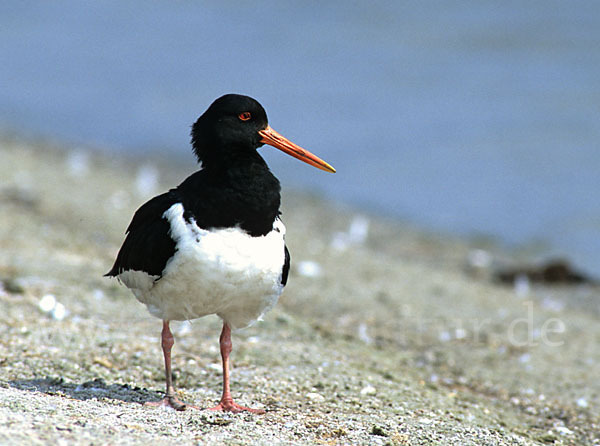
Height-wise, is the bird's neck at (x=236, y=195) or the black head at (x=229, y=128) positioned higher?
the black head at (x=229, y=128)

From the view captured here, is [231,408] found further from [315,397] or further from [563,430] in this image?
[563,430]

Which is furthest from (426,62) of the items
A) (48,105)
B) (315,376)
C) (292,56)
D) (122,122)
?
(315,376)

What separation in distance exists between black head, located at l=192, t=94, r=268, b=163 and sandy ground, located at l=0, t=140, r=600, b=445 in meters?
1.56

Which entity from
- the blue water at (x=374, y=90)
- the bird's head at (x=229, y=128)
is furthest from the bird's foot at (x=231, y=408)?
the blue water at (x=374, y=90)

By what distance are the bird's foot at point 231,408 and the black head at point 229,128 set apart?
1.46 m

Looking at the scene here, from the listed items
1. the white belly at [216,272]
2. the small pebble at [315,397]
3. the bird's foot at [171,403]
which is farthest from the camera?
the small pebble at [315,397]

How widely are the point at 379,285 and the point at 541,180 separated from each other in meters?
8.24

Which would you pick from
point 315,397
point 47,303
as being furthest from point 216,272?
point 47,303

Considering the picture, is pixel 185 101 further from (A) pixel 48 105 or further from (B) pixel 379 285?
(B) pixel 379 285

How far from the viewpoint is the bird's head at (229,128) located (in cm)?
502

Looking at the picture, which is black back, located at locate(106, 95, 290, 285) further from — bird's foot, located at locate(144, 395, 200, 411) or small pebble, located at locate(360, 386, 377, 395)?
small pebble, located at locate(360, 386, 377, 395)

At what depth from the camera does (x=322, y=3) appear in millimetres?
31672

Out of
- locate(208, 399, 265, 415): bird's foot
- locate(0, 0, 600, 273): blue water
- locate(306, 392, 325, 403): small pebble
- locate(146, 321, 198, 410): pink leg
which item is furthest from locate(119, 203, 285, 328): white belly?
locate(0, 0, 600, 273): blue water

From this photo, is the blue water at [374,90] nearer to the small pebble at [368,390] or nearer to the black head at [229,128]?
the small pebble at [368,390]
